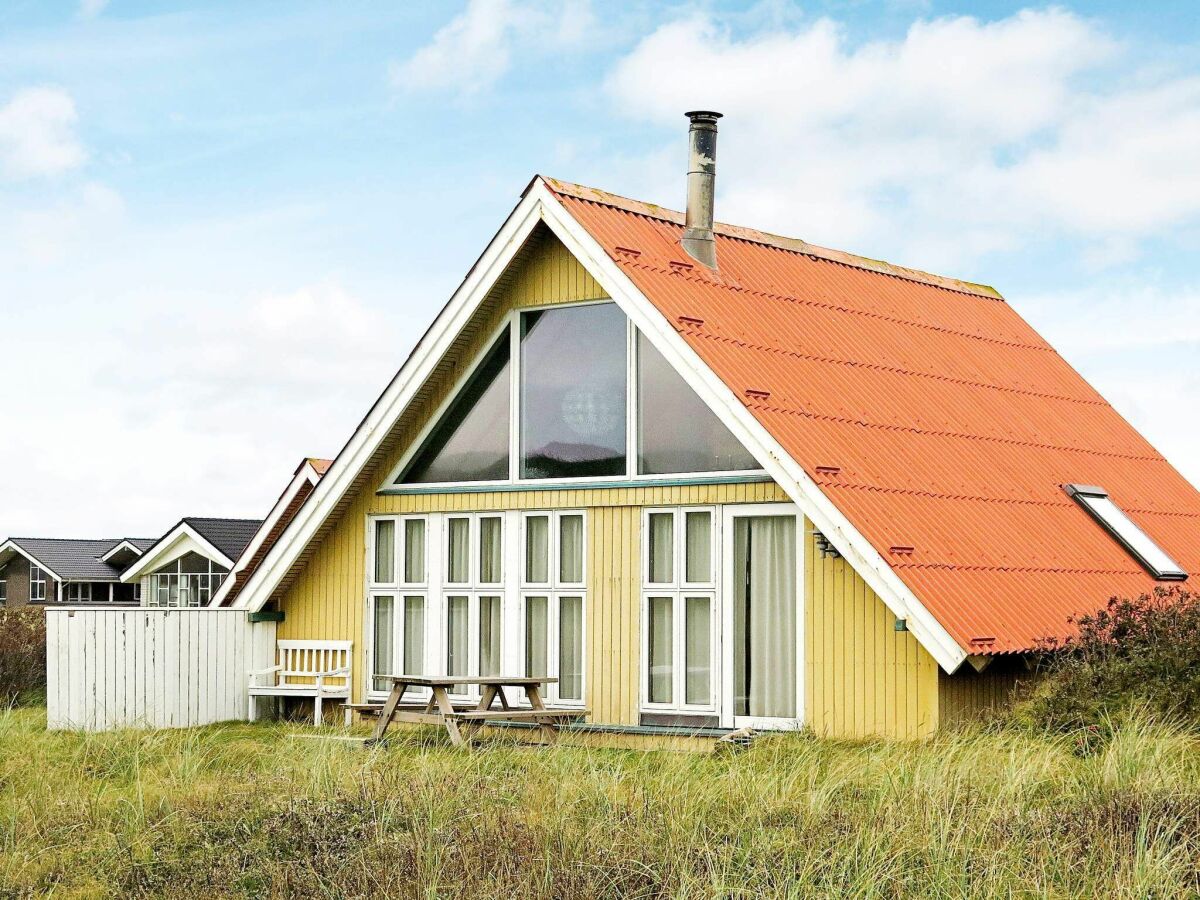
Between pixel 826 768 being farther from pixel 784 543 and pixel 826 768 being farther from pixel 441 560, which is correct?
pixel 441 560

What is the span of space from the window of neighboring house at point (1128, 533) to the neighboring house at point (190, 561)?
27.2 m

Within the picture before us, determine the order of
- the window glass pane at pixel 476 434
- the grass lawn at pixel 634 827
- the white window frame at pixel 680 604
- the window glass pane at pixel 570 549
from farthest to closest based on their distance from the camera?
the window glass pane at pixel 476 434 < the window glass pane at pixel 570 549 < the white window frame at pixel 680 604 < the grass lawn at pixel 634 827

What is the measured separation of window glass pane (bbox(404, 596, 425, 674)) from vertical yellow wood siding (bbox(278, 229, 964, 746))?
630 millimetres

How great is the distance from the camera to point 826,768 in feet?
40.7

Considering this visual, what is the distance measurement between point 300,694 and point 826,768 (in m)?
8.27

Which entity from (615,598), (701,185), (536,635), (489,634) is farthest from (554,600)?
(701,185)

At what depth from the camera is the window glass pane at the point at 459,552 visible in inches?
701

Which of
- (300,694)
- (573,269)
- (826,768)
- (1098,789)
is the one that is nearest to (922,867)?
(1098,789)

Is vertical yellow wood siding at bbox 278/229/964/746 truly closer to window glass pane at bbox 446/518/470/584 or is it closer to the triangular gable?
window glass pane at bbox 446/518/470/584

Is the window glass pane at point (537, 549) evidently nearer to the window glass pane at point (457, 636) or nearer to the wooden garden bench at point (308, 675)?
the window glass pane at point (457, 636)

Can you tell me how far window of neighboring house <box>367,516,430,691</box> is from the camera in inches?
717

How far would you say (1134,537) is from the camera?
17.3m

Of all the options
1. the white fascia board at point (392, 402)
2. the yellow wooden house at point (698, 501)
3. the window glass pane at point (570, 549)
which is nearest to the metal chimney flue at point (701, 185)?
the yellow wooden house at point (698, 501)

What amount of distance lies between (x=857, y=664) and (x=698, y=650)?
1791mm
